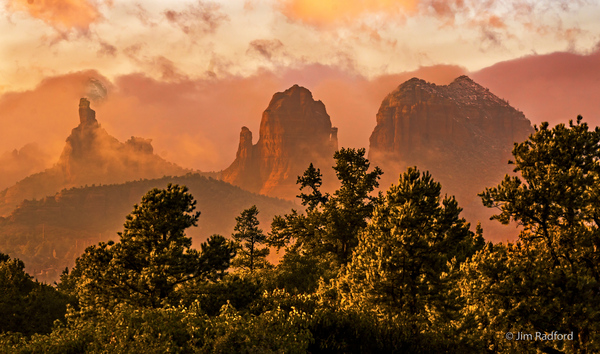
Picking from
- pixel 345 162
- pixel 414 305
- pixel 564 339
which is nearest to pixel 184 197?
pixel 414 305

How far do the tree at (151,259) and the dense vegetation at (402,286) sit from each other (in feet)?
0.30

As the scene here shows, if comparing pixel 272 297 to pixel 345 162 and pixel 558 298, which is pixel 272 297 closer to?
pixel 558 298

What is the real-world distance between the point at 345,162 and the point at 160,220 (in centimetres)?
2299

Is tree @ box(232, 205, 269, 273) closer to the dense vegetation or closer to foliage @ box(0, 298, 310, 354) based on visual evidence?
the dense vegetation

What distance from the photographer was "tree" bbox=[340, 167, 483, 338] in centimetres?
2973

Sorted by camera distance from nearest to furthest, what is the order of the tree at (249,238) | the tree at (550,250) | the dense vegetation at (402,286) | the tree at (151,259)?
the dense vegetation at (402,286) → the tree at (550,250) → the tree at (151,259) → the tree at (249,238)

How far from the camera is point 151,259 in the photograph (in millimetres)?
30703

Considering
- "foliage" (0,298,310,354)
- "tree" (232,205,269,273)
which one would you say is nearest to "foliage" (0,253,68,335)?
"foliage" (0,298,310,354)


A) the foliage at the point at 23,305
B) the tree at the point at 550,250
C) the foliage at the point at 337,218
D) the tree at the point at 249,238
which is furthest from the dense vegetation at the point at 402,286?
the tree at the point at 249,238

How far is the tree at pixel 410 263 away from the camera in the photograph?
2973 centimetres

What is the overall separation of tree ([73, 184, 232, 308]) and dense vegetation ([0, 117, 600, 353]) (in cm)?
9

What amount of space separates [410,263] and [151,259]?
1669cm

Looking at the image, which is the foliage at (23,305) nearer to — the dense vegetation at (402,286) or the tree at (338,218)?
the dense vegetation at (402,286)

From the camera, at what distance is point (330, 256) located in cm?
4828
